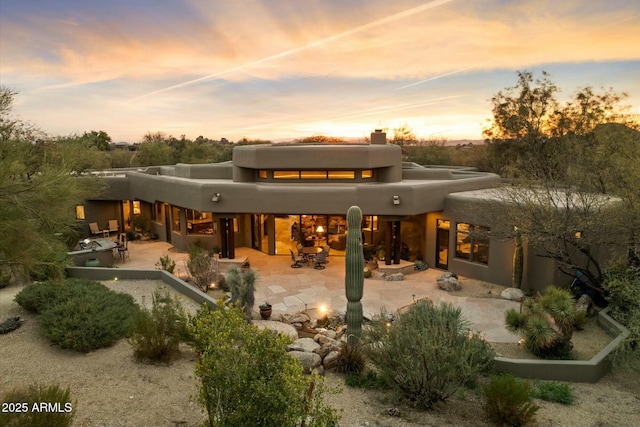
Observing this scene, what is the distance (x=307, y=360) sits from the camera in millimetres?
8664

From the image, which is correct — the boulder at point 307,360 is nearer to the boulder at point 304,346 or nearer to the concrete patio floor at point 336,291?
the boulder at point 304,346

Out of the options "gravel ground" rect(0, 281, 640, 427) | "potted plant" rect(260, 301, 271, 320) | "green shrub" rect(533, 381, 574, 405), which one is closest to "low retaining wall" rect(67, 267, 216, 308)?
"potted plant" rect(260, 301, 271, 320)

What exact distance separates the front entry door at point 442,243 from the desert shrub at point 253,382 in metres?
13.8

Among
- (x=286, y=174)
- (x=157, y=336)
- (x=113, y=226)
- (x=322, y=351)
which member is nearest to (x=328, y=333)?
(x=322, y=351)

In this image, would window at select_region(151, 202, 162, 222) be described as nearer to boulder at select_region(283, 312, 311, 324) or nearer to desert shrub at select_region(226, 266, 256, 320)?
desert shrub at select_region(226, 266, 256, 320)

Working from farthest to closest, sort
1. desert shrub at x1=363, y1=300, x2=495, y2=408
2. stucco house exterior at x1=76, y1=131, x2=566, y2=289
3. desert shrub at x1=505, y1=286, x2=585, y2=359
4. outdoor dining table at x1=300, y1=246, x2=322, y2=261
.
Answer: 1. outdoor dining table at x1=300, y1=246, x2=322, y2=261
2. stucco house exterior at x1=76, y1=131, x2=566, y2=289
3. desert shrub at x1=505, y1=286, x2=585, y2=359
4. desert shrub at x1=363, y1=300, x2=495, y2=408

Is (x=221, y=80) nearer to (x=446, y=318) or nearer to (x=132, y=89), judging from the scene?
(x=132, y=89)

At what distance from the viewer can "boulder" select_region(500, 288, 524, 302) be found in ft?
45.8

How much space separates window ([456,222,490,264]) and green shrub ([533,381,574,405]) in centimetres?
767

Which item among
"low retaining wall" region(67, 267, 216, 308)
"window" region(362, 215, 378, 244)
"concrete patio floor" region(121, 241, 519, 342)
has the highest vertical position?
"window" region(362, 215, 378, 244)

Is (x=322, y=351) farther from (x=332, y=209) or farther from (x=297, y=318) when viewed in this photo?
(x=332, y=209)

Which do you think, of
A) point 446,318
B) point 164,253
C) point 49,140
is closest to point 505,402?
point 446,318

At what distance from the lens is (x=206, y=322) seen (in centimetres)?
530

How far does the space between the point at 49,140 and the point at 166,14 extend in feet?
30.8
